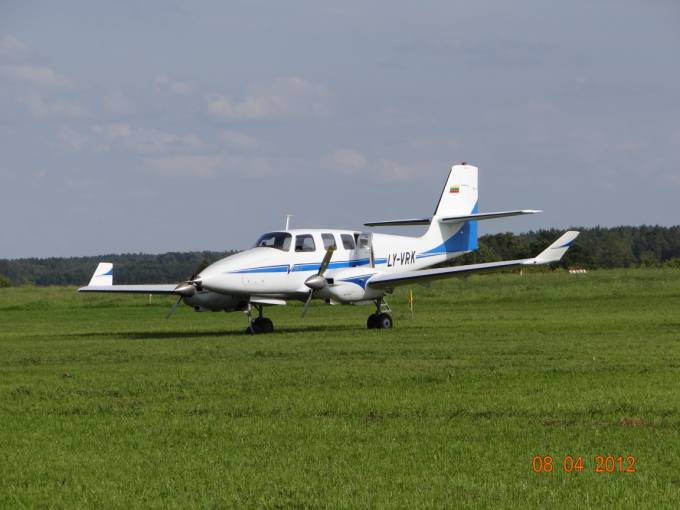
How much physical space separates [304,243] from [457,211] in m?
7.50

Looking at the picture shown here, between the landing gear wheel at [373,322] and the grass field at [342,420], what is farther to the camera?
the landing gear wheel at [373,322]

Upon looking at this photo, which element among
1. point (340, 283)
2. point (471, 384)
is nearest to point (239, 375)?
point (471, 384)

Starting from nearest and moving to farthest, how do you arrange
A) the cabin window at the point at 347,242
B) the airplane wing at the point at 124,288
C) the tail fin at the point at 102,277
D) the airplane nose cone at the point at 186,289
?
the airplane nose cone at the point at 186,289
the airplane wing at the point at 124,288
the cabin window at the point at 347,242
the tail fin at the point at 102,277

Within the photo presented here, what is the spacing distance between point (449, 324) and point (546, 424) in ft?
70.0

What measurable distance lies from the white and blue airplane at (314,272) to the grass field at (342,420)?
203 centimetres

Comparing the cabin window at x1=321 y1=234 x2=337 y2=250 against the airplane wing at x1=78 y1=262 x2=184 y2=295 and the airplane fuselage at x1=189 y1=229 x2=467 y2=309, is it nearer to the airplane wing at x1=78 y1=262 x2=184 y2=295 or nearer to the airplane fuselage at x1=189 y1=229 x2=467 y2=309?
the airplane fuselage at x1=189 y1=229 x2=467 y2=309

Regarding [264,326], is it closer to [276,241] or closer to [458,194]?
[276,241]

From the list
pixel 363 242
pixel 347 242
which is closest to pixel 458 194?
pixel 363 242

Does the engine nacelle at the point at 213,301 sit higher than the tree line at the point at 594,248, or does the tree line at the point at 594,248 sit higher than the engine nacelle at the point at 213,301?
the tree line at the point at 594,248

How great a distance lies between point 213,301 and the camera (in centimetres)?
3044

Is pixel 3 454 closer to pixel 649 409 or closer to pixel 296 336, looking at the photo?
pixel 649 409

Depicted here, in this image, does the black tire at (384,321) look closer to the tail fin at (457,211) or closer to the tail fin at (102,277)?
the tail fin at (457,211)

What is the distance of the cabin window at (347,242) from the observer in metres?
31.5
